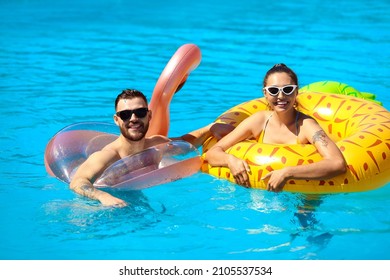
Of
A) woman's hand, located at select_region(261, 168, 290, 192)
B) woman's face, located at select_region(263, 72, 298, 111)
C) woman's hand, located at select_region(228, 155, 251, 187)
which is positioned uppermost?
woman's face, located at select_region(263, 72, 298, 111)

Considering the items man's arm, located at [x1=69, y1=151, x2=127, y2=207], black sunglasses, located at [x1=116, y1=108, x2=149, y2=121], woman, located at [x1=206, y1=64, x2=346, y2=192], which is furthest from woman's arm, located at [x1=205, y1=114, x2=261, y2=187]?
man's arm, located at [x1=69, y1=151, x2=127, y2=207]

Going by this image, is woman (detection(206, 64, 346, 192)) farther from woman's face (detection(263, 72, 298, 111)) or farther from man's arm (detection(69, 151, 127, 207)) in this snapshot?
man's arm (detection(69, 151, 127, 207))

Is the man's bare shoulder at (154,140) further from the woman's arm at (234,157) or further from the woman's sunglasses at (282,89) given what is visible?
the woman's sunglasses at (282,89)

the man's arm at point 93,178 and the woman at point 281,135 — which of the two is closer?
the man's arm at point 93,178

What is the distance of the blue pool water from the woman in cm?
24

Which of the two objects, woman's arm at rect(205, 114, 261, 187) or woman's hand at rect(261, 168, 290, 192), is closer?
woman's hand at rect(261, 168, 290, 192)

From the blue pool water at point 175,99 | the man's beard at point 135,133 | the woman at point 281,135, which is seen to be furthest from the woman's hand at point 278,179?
the man's beard at point 135,133

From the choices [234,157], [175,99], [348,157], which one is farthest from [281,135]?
[175,99]

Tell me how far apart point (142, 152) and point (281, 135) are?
3.77 ft

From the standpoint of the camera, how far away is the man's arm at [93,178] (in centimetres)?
527

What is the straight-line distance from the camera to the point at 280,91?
5.60 m

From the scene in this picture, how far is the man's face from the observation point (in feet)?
18.2

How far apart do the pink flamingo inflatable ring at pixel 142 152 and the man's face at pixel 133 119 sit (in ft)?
0.51

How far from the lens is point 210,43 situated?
11.8 m
